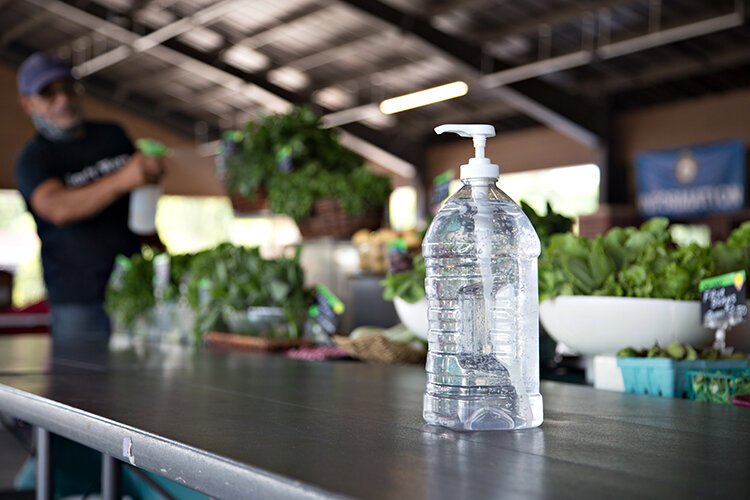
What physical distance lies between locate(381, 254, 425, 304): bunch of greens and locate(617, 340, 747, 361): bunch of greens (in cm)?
56

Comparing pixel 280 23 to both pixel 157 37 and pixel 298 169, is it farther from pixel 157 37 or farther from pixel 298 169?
pixel 298 169

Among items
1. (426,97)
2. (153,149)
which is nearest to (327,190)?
(153,149)

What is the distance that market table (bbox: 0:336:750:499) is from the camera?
722 mm

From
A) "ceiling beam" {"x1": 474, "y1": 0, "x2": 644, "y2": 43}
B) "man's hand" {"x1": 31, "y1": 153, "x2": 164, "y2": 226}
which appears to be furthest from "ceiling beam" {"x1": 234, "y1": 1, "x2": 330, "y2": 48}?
"man's hand" {"x1": 31, "y1": 153, "x2": 164, "y2": 226}

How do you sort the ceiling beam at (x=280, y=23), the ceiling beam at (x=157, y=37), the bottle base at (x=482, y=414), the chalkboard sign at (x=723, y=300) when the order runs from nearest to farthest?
the bottle base at (x=482, y=414)
the chalkboard sign at (x=723, y=300)
the ceiling beam at (x=280, y=23)
the ceiling beam at (x=157, y=37)

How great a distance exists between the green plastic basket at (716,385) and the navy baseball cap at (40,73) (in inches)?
108

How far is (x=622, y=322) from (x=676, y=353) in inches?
5.4

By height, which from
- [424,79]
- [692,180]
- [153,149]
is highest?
[424,79]

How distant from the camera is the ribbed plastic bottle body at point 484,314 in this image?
1.02m

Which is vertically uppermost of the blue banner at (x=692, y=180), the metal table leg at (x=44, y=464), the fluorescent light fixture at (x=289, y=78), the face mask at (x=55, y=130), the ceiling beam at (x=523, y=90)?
the fluorescent light fixture at (x=289, y=78)

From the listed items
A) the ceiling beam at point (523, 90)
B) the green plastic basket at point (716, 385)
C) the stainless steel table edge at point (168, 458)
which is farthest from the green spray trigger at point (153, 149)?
the ceiling beam at point (523, 90)

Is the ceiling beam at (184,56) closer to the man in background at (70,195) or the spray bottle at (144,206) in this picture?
the man in background at (70,195)

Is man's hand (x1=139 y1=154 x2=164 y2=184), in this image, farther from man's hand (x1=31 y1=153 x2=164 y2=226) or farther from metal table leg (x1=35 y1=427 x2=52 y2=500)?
metal table leg (x1=35 y1=427 x2=52 y2=500)

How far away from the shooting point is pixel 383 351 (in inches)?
82.7
